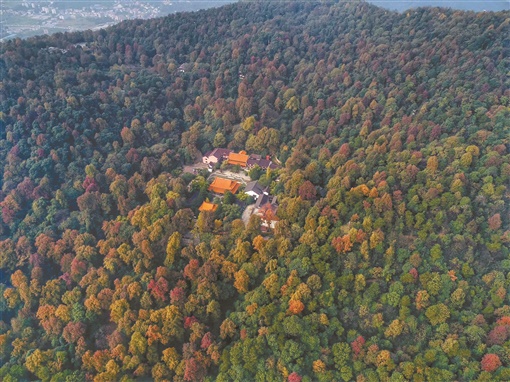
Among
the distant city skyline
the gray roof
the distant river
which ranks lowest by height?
the gray roof

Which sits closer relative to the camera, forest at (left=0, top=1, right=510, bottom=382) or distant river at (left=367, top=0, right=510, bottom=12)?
forest at (left=0, top=1, right=510, bottom=382)

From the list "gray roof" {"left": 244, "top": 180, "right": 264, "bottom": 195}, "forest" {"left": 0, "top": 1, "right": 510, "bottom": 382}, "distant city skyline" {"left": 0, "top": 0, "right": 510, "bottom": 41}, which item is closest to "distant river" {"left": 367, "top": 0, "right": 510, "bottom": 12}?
"distant city skyline" {"left": 0, "top": 0, "right": 510, "bottom": 41}

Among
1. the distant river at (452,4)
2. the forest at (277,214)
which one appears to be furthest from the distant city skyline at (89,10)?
the forest at (277,214)

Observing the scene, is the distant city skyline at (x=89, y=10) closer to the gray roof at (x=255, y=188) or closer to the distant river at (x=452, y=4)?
the distant river at (x=452, y=4)

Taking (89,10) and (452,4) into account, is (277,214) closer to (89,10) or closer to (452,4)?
(452,4)

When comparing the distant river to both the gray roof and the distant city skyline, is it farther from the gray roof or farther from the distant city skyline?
the gray roof

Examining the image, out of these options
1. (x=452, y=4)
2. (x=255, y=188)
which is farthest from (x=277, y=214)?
(x=452, y=4)

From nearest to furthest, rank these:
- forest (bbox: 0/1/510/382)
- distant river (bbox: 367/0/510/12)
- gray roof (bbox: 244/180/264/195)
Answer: forest (bbox: 0/1/510/382) < gray roof (bbox: 244/180/264/195) < distant river (bbox: 367/0/510/12)

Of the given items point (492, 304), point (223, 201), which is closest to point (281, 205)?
point (223, 201)
